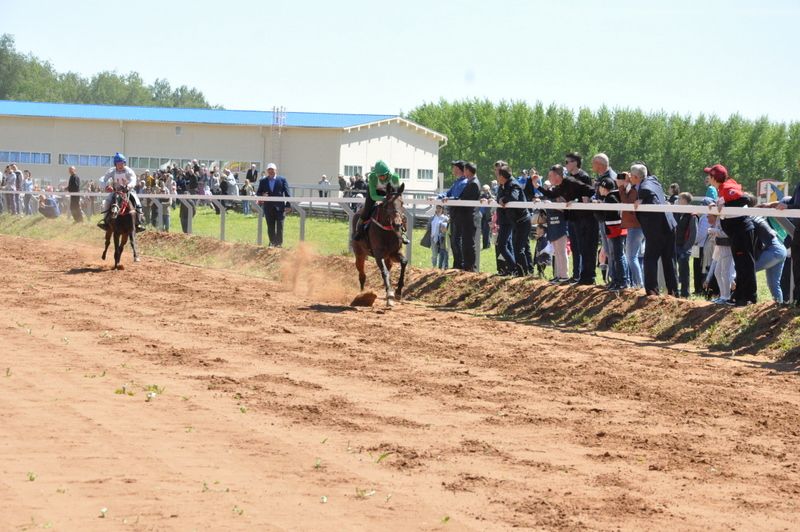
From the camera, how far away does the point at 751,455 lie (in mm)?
8367

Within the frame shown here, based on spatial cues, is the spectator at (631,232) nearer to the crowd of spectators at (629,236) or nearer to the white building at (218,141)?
the crowd of spectators at (629,236)

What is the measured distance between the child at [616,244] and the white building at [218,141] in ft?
161

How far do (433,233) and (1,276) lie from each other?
7705mm

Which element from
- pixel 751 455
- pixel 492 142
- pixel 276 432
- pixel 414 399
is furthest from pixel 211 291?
Result: pixel 492 142

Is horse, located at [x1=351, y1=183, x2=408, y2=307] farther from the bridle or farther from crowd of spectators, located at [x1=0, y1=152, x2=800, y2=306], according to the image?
the bridle

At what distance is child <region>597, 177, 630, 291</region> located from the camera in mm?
15797

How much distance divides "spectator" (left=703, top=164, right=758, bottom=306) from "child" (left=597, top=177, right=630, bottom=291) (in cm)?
167

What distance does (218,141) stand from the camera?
2692 inches

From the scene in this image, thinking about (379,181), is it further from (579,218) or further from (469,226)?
(579,218)

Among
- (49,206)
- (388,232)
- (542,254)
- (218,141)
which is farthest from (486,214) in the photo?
(218,141)

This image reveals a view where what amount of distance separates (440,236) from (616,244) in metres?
6.46

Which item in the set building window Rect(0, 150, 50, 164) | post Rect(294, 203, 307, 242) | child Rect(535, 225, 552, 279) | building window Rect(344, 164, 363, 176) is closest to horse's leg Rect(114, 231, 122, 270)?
post Rect(294, 203, 307, 242)

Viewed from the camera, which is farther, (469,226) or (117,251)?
(117,251)

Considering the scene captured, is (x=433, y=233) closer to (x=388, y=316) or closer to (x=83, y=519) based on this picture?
(x=388, y=316)
